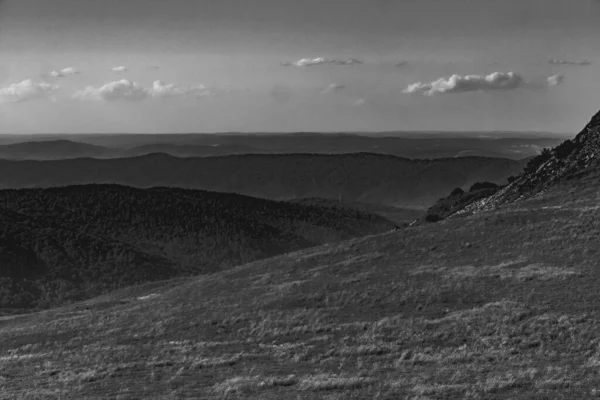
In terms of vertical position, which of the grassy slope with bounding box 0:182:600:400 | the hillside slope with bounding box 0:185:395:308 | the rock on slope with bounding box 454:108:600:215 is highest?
the rock on slope with bounding box 454:108:600:215

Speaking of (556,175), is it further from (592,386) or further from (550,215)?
(592,386)

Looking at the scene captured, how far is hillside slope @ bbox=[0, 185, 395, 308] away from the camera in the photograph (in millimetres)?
135000

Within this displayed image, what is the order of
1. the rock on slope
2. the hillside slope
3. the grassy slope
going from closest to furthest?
the grassy slope < the rock on slope < the hillside slope

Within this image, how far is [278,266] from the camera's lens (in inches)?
2253

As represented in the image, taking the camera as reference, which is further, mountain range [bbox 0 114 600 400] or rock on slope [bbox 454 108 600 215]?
rock on slope [bbox 454 108 600 215]

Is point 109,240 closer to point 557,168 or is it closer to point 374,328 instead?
point 557,168

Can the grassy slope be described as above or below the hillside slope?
above

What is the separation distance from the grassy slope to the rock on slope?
541 centimetres

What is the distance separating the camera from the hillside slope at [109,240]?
135 meters

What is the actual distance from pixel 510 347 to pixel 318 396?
8655mm

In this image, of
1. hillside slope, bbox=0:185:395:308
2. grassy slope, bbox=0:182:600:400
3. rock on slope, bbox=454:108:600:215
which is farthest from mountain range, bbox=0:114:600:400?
hillside slope, bbox=0:185:395:308

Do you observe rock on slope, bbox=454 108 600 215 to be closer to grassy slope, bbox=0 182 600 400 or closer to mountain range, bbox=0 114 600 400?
mountain range, bbox=0 114 600 400

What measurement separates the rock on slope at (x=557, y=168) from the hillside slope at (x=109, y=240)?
84.8 meters

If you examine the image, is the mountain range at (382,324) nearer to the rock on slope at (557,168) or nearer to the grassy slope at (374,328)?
the grassy slope at (374,328)
